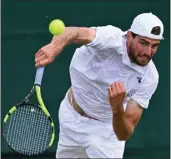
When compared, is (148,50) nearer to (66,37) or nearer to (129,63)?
(129,63)

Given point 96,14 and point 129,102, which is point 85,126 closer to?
point 129,102

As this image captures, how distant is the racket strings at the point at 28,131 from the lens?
18.1 ft

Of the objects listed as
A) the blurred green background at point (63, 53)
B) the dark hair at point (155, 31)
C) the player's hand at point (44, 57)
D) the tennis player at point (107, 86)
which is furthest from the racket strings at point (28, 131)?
the blurred green background at point (63, 53)

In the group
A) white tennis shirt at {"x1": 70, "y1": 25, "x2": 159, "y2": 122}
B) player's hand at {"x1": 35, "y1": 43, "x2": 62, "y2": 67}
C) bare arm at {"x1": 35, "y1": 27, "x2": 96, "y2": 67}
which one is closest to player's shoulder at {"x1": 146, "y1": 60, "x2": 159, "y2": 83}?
white tennis shirt at {"x1": 70, "y1": 25, "x2": 159, "y2": 122}

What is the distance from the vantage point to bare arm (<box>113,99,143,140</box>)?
16.4ft

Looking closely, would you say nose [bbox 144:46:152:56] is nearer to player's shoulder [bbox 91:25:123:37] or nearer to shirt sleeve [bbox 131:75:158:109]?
player's shoulder [bbox 91:25:123:37]

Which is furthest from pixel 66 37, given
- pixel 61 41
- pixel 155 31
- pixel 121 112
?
pixel 155 31

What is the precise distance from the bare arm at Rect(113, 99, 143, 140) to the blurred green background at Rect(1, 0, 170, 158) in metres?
1.72

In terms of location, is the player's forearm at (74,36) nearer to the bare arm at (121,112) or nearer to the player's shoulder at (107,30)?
the player's shoulder at (107,30)

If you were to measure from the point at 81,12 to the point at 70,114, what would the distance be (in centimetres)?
156

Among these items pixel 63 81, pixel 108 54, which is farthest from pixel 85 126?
pixel 63 81

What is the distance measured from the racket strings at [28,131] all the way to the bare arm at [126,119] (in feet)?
1.58

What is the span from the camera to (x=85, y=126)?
18.0ft

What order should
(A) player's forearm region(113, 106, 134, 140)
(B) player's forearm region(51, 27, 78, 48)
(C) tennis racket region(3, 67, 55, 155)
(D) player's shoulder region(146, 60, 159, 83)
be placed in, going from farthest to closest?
(C) tennis racket region(3, 67, 55, 155)
(D) player's shoulder region(146, 60, 159, 83)
(A) player's forearm region(113, 106, 134, 140)
(B) player's forearm region(51, 27, 78, 48)
